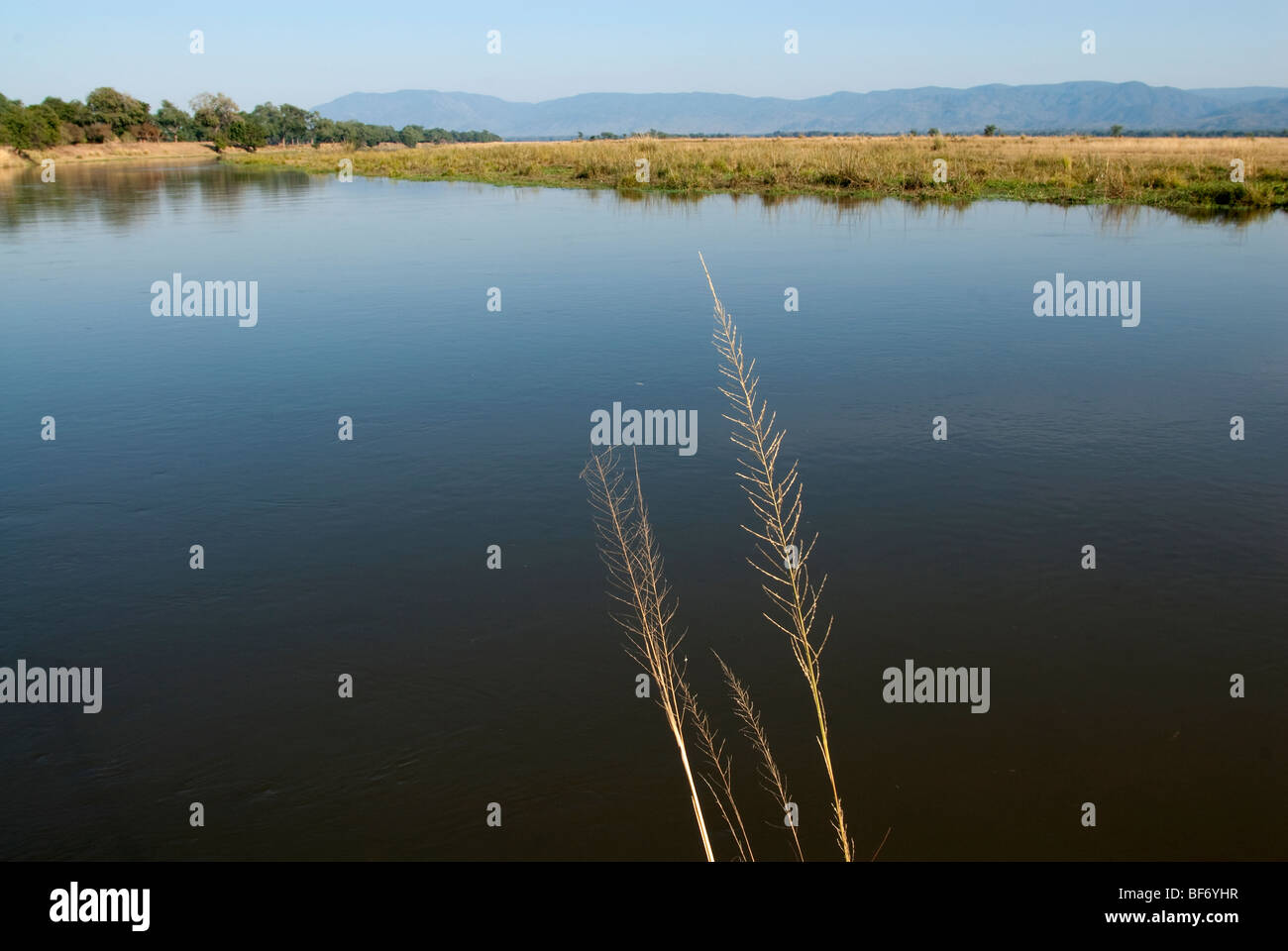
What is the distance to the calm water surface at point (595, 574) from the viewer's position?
457 cm

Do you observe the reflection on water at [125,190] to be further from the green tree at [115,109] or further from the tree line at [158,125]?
the green tree at [115,109]

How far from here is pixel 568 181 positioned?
34906mm

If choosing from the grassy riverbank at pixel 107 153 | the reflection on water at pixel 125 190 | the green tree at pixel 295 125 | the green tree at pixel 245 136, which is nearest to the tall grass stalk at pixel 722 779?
the reflection on water at pixel 125 190

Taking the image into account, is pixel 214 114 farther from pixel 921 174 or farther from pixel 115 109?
pixel 921 174

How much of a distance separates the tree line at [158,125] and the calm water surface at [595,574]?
52.0 m

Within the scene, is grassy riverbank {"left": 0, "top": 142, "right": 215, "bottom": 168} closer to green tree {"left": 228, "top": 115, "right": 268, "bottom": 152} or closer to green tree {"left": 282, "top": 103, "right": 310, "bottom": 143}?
green tree {"left": 228, "top": 115, "right": 268, "bottom": 152}

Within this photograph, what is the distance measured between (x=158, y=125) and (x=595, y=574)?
285 ft

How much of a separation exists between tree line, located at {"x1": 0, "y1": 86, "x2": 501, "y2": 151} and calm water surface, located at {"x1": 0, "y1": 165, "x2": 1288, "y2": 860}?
171 ft

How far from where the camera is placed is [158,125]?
7862 cm

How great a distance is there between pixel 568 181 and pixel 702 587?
30.9m

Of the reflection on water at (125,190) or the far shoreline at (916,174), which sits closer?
the far shoreline at (916,174)

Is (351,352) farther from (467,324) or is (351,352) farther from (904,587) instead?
(904,587)

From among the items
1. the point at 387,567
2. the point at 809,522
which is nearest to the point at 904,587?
the point at 809,522
